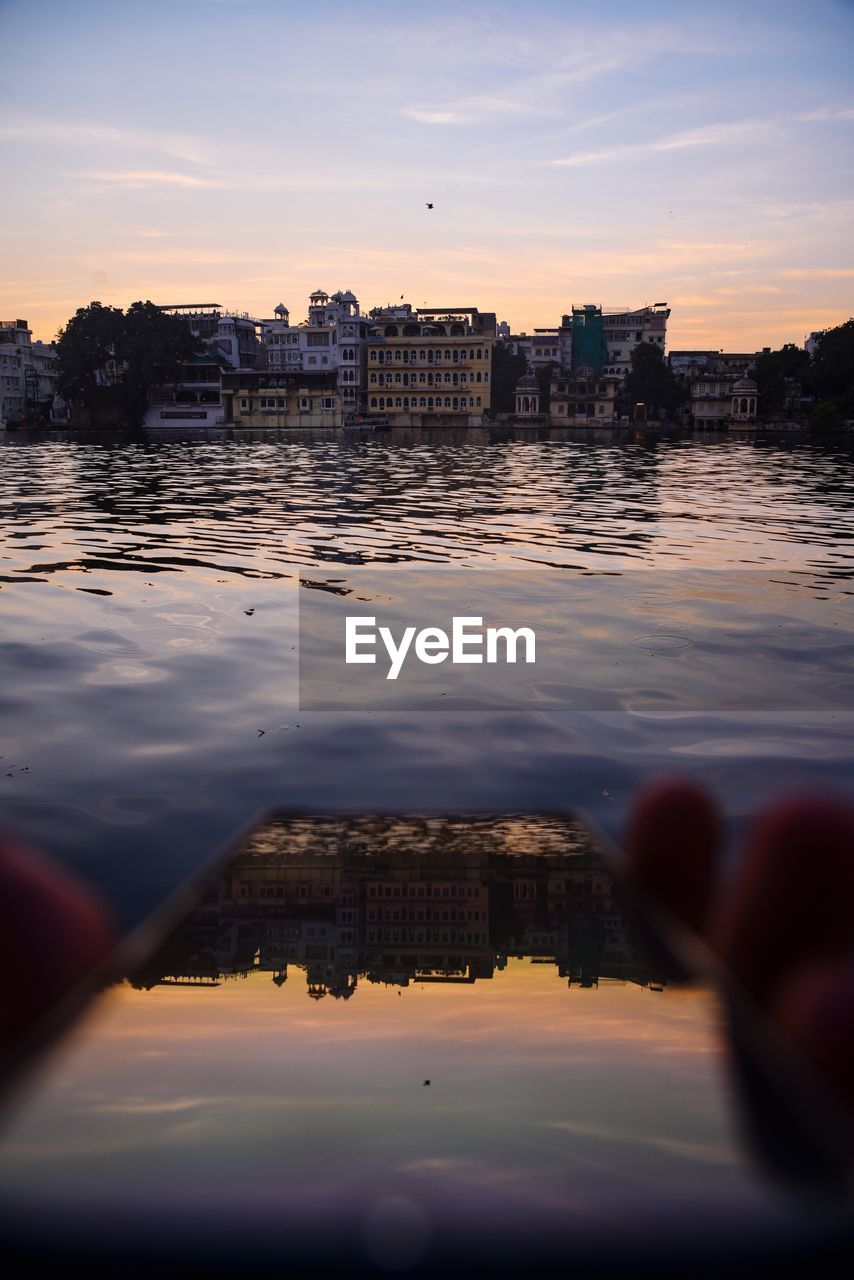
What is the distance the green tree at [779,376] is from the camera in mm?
71375

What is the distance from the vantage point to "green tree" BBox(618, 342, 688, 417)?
7394cm

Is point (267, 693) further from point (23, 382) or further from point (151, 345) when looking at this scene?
point (23, 382)

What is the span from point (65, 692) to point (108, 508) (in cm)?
1201

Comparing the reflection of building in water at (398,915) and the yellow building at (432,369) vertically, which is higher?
the yellow building at (432,369)

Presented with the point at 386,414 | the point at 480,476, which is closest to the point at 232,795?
the point at 480,476

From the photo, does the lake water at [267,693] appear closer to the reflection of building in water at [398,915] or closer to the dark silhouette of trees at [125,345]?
the reflection of building in water at [398,915]

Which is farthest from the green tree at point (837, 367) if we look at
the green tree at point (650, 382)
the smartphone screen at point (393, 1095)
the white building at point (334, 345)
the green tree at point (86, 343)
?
the smartphone screen at point (393, 1095)

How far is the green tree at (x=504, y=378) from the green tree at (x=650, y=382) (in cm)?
996

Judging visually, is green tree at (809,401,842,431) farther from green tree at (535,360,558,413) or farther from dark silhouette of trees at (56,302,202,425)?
dark silhouette of trees at (56,302,202,425)

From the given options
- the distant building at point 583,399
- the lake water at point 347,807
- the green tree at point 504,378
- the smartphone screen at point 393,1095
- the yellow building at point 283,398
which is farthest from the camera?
the green tree at point 504,378

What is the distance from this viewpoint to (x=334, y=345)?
74.8m

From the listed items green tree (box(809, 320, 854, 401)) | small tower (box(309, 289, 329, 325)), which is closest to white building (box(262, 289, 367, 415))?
small tower (box(309, 289, 329, 325))

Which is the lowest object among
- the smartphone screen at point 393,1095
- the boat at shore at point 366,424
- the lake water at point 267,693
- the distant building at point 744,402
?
the lake water at point 267,693

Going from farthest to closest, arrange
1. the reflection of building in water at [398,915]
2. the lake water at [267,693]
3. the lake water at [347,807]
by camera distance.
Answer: the lake water at [267,693], the reflection of building in water at [398,915], the lake water at [347,807]
